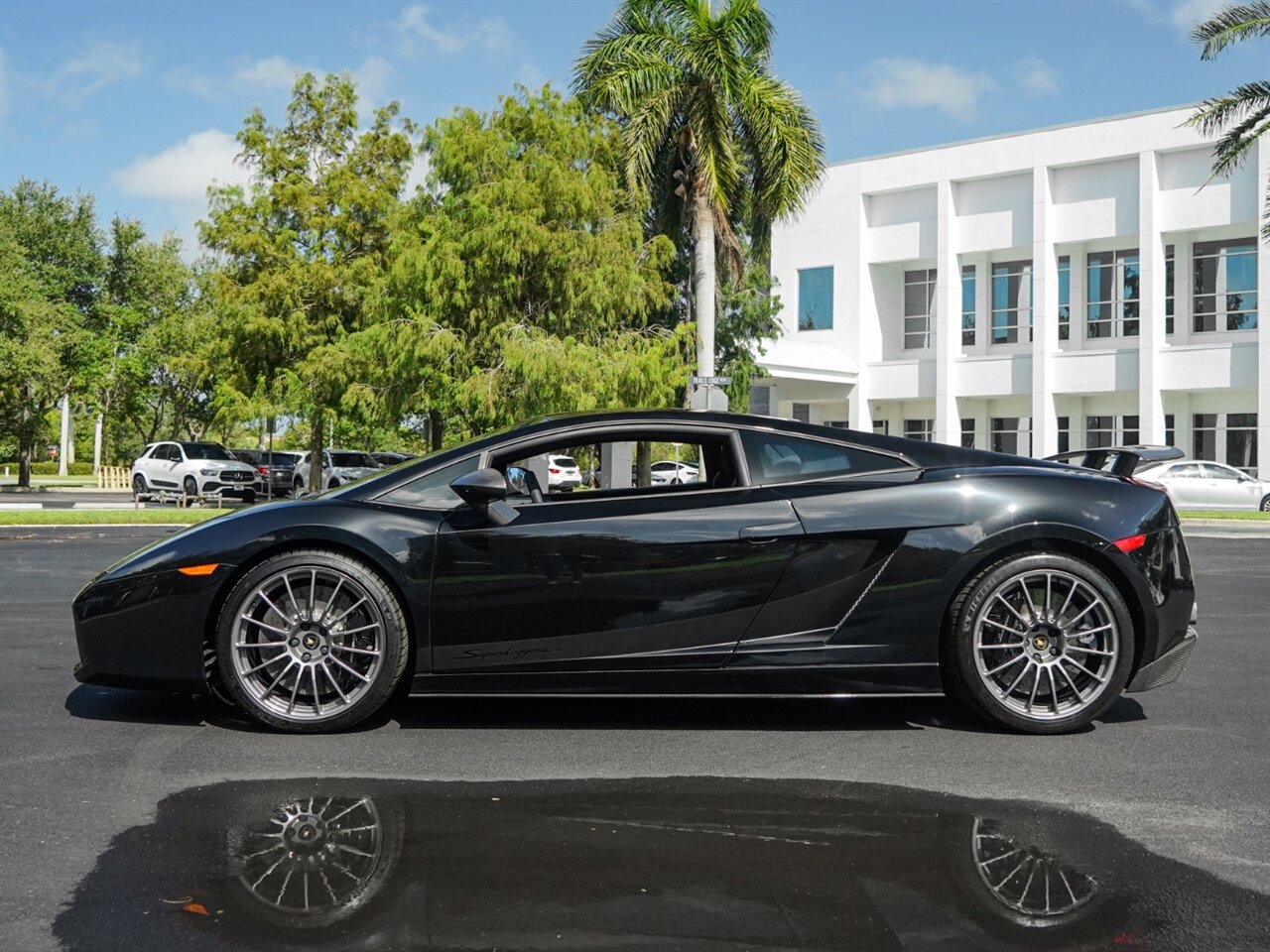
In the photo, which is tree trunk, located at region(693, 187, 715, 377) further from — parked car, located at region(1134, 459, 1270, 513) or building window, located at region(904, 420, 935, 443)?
building window, located at region(904, 420, 935, 443)

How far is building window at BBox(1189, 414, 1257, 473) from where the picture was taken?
3872 centimetres

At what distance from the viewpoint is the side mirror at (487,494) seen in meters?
5.05

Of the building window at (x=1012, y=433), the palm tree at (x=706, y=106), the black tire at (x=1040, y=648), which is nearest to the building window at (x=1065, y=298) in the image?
the building window at (x=1012, y=433)

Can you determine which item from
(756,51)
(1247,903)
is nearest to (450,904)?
(1247,903)

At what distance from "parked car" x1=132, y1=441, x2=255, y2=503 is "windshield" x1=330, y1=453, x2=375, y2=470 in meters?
3.59

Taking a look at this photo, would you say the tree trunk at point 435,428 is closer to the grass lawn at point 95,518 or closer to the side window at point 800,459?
the grass lawn at point 95,518

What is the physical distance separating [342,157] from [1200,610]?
2758 cm

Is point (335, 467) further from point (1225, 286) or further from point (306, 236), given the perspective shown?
point (1225, 286)

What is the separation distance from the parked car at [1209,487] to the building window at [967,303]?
14737 millimetres

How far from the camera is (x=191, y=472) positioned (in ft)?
Answer: 112

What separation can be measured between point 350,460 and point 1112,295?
24999 mm

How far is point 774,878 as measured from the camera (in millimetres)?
Answer: 3414

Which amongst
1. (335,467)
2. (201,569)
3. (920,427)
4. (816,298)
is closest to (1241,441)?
(920,427)

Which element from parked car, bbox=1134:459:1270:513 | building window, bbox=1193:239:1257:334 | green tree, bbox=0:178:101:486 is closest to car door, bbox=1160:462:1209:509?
parked car, bbox=1134:459:1270:513
